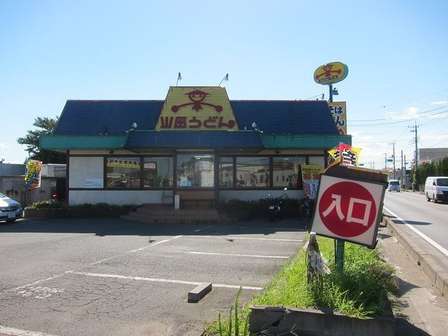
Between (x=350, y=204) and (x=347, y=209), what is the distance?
0.07 meters

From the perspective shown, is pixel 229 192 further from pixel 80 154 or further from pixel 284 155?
pixel 80 154

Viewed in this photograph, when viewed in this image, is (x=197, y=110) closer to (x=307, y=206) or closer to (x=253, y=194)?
(x=253, y=194)

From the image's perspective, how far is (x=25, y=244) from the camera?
44.8ft

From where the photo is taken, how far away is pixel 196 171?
22984 mm

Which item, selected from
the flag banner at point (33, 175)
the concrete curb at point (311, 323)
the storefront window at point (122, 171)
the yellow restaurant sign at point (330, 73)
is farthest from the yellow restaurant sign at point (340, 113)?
A: the concrete curb at point (311, 323)

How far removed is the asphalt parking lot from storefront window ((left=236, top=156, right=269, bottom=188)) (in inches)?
284

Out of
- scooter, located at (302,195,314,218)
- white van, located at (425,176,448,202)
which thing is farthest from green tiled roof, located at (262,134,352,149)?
white van, located at (425,176,448,202)

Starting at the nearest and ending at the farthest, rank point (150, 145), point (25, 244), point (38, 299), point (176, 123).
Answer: point (38, 299)
point (25, 244)
point (150, 145)
point (176, 123)

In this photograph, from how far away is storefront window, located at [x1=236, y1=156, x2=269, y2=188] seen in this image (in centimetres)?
2409

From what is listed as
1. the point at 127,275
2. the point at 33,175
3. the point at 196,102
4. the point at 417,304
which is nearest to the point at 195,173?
the point at 196,102

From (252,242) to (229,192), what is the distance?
10.0 metres

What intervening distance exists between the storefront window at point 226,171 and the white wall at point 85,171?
5781mm

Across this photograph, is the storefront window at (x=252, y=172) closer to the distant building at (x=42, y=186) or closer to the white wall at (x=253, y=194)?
the white wall at (x=253, y=194)

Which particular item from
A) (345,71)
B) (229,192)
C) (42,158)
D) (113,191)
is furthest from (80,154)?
(42,158)
